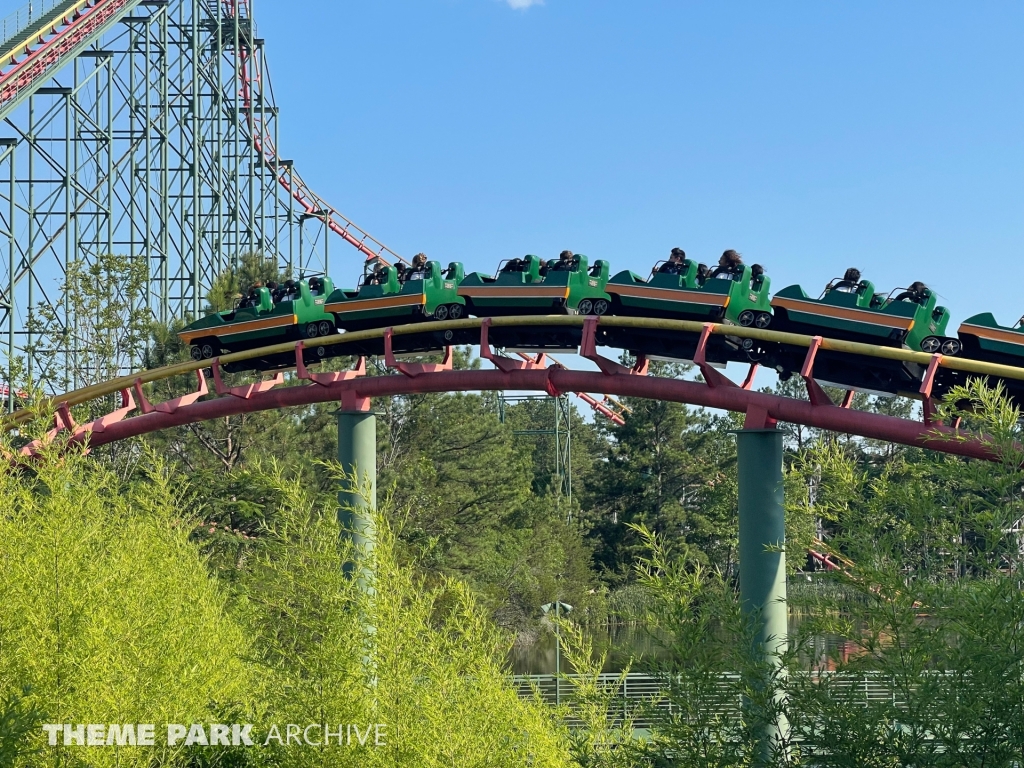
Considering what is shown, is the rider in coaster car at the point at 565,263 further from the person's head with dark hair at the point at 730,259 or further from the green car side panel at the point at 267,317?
the green car side panel at the point at 267,317

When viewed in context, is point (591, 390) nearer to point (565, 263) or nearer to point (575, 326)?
point (575, 326)

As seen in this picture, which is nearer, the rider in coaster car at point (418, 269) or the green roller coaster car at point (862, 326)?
the green roller coaster car at point (862, 326)

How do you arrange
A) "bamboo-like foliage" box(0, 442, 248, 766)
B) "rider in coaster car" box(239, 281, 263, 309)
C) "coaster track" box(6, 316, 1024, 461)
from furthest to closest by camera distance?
"rider in coaster car" box(239, 281, 263, 309), "coaster track" box(6, 316, 1024, 461), "bamboo-like foliage" box(0, 442, 248, 766)

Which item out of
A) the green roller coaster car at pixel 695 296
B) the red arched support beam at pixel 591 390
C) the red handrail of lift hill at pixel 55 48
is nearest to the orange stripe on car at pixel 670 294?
the green roller coaster car at pixel 695 296

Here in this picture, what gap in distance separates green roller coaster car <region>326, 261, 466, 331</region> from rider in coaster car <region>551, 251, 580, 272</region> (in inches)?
42.0

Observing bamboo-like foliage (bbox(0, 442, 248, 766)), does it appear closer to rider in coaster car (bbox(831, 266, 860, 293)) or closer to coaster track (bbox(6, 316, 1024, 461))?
coaster track (bbox(6, 316, 1024, 461))

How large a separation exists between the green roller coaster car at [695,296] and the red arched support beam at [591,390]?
73 centimetres

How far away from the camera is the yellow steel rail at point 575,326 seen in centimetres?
896

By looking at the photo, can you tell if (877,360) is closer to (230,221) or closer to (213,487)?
(213,487)

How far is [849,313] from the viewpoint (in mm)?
10062

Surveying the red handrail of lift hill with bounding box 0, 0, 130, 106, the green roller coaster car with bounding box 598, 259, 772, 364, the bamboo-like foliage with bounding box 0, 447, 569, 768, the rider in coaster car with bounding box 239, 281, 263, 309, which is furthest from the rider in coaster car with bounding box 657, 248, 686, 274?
the red handrail of lift hill with bounding box 0, 0, 130, 106

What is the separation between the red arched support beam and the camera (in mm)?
9297

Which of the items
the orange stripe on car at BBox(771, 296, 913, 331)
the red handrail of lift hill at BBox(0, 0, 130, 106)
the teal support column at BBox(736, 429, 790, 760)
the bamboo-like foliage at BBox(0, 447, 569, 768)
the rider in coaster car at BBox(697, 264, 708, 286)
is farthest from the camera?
the red handrail of lift hill at BBox(0, 0, 130, 106)

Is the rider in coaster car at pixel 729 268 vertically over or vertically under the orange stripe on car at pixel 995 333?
over
